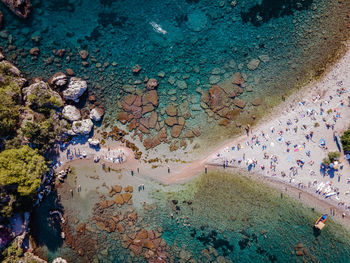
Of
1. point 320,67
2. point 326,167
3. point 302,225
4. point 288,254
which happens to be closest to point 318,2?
point 320,67

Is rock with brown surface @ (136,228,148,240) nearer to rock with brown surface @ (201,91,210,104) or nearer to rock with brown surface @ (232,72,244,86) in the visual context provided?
rock with brown surface @ (201,91,210,104)

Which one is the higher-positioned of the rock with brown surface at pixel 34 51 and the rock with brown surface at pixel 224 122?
the rock with brown surface at pixel 34 51

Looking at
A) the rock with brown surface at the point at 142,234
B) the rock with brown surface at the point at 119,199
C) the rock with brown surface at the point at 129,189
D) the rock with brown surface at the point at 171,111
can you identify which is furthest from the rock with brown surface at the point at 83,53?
the rock with brown surface at the point at 142,234

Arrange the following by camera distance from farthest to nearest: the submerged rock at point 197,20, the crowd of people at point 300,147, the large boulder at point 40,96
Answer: the submerged rock at point 197,20, the crowd of people at point 300,147, the large boulder at point 40,96

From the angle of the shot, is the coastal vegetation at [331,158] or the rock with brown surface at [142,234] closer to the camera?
the coastal vegetation at [331,158]

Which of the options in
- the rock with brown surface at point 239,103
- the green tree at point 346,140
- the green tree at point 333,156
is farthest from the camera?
the rock with brown surface at point 239,103

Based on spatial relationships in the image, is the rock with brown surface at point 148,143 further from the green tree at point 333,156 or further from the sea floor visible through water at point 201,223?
the green tree at point 333,156

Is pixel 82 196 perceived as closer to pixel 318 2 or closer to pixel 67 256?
pixel 67 256
